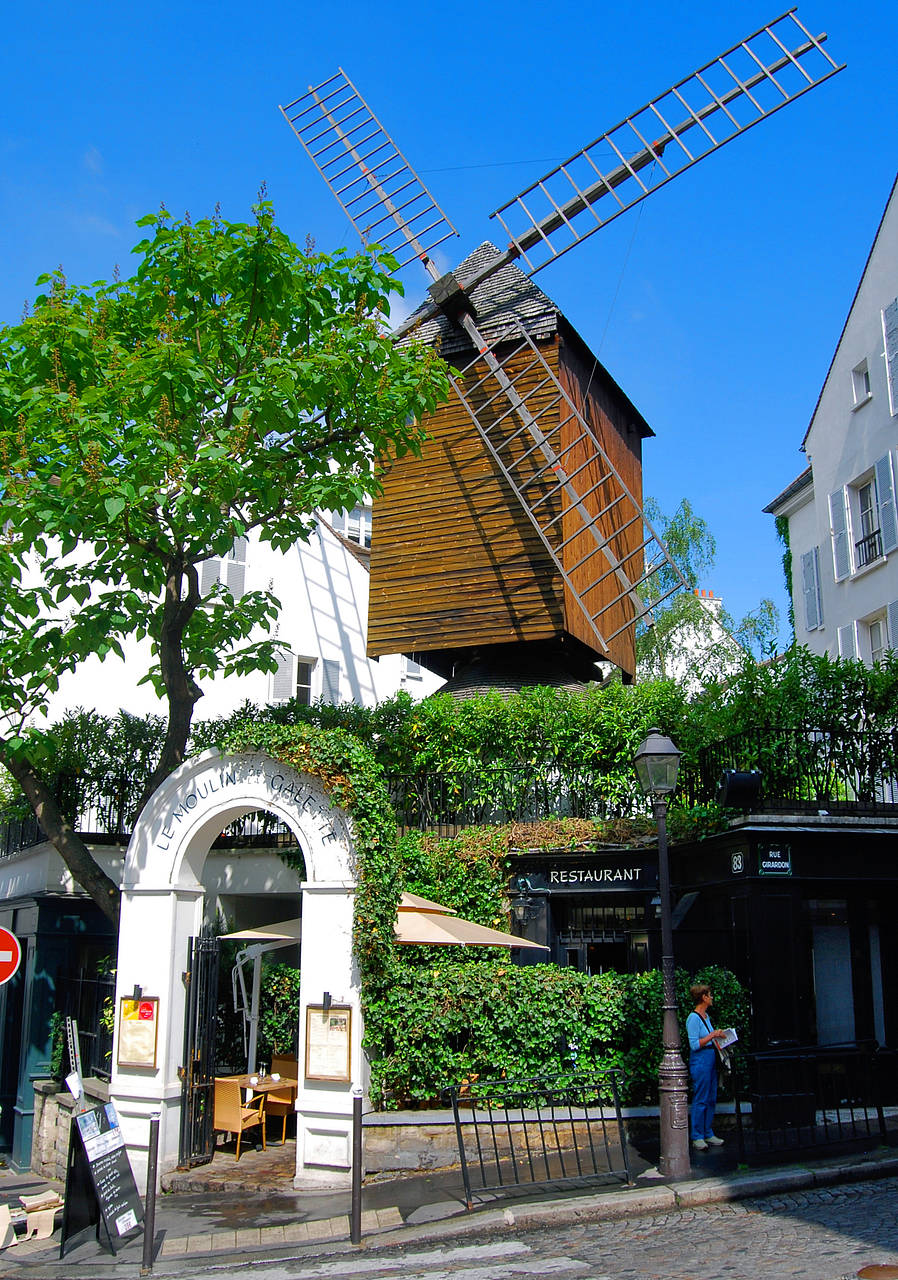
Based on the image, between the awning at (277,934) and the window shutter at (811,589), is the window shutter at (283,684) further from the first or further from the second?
the window shutter at (811,589)

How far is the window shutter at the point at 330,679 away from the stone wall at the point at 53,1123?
13438mm

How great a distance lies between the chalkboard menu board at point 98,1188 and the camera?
366 inches

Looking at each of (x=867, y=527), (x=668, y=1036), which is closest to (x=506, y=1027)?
(x=668, y=1036)

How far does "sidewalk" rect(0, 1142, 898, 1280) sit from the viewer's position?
29.3 ft

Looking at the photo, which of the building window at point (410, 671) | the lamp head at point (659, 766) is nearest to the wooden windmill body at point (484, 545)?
the building window at point (410, 671)

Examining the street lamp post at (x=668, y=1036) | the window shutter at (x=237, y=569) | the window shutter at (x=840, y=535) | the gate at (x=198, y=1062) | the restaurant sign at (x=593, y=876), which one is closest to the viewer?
the street lamp post at (x=668, y=1036)

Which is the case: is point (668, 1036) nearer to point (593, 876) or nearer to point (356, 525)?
point (593, 876)

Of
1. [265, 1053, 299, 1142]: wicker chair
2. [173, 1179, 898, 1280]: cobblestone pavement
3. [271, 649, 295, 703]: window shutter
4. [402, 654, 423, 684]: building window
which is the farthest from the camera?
[402, 654, 423, 684]: building window

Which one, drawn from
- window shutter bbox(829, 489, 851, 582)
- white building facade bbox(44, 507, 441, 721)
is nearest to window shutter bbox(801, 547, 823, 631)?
window shutter bbox(829, 489, 851, 582)

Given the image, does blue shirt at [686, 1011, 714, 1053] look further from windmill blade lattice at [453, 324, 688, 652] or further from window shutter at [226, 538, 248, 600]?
window shutter at [226, 538, 248, 600]

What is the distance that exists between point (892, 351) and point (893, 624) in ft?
17.3

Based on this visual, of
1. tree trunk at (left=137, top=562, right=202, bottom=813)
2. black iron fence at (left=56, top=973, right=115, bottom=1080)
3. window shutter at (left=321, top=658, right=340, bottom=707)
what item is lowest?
black iron fence at (left=56, top=973, right=115, bottom=1080)

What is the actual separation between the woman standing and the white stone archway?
3.40 meters

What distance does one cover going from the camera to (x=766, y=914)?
12.8 metres
